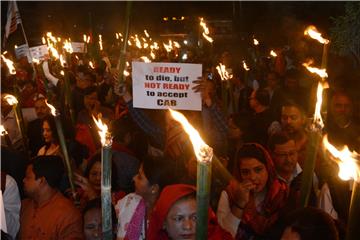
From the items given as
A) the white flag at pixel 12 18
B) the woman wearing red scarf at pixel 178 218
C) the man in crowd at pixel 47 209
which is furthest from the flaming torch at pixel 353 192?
the white flag at pixel 12 18

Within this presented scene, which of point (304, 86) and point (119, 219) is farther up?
point (304, 86)

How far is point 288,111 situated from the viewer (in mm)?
5055

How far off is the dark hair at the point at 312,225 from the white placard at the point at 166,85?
2361mm

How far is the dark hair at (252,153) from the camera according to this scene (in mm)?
3615

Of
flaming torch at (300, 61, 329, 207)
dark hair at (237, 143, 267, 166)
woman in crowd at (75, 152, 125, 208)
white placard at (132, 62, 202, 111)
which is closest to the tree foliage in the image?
white placard at (132, 62, 202, 111)

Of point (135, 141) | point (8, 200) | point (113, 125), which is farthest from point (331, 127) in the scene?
point (8, 200)

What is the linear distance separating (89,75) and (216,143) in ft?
14.2

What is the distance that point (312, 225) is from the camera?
2.51 m

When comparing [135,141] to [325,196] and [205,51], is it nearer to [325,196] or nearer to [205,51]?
[325,196]

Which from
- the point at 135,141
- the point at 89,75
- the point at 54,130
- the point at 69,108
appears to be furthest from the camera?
the point at 89,75

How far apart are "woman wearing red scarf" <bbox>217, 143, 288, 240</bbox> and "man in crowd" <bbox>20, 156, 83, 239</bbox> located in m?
1.07

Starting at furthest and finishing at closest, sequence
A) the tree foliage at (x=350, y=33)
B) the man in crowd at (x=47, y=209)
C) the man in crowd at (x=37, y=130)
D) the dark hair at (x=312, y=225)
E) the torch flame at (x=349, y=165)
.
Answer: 1. the tree foliage at (x=350, y=33)
2. the man in crowd at (x=37, y=130)
3. the man in crowd at (x=47, y=209)
4. the dark hair at (x=312, y=225)
5. the torch flame at (x=349, y=165)

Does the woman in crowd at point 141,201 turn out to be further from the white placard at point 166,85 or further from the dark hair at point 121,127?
the dark hair at point 121,127

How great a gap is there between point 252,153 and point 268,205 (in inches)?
16.4
